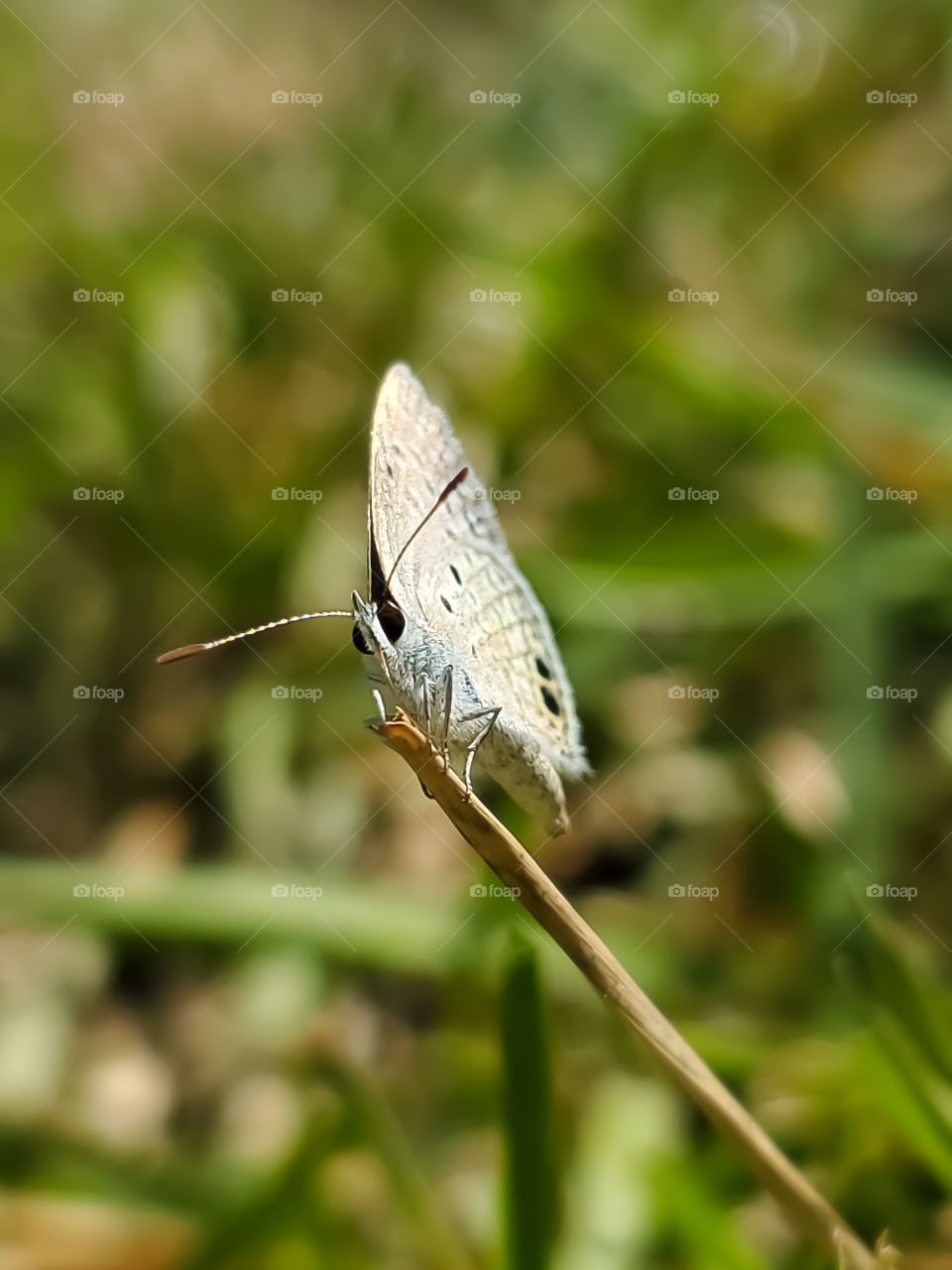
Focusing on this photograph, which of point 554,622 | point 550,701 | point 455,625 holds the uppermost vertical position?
point 455,625

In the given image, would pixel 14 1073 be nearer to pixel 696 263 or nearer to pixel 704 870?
pixel 704 870

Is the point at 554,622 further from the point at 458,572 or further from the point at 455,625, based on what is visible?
the point at 455,625

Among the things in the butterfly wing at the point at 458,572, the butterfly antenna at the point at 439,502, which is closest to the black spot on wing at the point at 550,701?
the butterfly wing at the point at 458,572

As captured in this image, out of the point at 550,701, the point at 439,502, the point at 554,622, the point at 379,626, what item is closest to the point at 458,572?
the point at 439,502

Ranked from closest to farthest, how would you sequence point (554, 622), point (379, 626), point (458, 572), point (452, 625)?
point (379, 626) < point (452, 625) < point (458, 572) < point (554, 622)

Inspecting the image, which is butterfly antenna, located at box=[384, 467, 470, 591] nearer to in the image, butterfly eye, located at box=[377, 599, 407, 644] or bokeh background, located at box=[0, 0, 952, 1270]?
butterfly eye, located at box=[377, 599, 407, 644]

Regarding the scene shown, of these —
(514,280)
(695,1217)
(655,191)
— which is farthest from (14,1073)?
(655,191)
